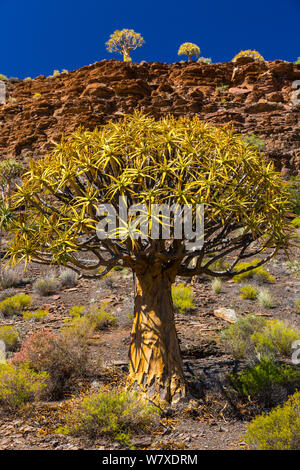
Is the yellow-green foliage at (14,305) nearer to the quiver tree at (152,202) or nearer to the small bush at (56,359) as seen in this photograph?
the small bush at (56,359)

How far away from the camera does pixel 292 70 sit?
3023 centimetres

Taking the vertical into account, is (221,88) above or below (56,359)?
above

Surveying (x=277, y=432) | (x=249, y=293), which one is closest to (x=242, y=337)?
(x=249, y=293)

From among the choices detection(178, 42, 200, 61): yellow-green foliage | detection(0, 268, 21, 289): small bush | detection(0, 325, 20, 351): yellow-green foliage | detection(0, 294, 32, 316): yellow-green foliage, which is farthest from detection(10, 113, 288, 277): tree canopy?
detection(178, 42, 200, 61): yellow-green foliage

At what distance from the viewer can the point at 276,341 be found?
7184 mm

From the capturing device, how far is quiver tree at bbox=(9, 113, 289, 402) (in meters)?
4.32

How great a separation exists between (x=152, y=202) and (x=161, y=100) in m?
26.4

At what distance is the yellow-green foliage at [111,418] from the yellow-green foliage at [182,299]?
5739 mm

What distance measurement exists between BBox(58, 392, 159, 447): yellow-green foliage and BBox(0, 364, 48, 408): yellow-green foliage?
1010mm

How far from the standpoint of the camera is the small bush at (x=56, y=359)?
558 cm

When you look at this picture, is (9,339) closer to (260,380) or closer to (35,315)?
(35,315)

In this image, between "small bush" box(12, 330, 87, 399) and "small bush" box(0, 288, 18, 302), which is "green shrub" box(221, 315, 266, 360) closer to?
"small bush" box(12, 330, 87, 399)

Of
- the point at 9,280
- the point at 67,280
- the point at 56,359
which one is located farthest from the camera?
the point at 9,280
